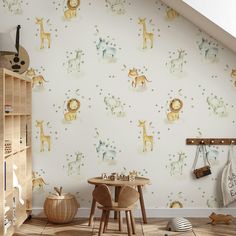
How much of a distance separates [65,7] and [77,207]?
2146 mm

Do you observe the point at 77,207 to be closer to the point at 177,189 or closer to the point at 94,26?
the point at 177,189

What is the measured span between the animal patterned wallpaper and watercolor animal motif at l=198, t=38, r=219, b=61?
11 millimetres

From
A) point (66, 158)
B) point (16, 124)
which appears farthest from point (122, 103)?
point (16, 124)

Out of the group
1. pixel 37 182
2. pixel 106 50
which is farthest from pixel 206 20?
pixel 37 182

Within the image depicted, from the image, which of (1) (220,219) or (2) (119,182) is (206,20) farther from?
(1) (220,219)

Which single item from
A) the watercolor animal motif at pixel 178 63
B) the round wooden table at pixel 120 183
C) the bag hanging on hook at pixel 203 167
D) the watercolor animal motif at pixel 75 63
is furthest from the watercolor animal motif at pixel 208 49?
the round wooden table at pixel 120 183

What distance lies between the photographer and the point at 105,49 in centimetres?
536

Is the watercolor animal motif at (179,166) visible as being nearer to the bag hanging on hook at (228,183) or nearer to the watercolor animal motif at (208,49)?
the bag hanging on hook at (228,183)

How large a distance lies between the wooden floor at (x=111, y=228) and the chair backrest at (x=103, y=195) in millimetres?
401

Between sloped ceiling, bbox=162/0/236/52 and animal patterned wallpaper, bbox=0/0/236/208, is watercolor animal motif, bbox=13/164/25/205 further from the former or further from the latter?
sloped ceiling, bbox=162/0/236/52

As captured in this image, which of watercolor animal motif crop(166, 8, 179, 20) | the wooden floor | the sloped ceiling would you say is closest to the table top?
the wooden floor

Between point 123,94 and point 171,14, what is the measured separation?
1.01 metres

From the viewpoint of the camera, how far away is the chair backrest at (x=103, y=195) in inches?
170

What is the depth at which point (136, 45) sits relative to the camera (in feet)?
17.6
